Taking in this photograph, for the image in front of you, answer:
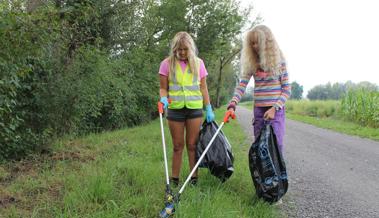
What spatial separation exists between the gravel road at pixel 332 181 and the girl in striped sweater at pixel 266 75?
2.96ft

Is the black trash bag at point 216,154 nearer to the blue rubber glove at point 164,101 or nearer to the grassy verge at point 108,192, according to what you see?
the grassy verge at point 108,192

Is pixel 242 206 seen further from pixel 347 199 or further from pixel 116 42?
pixel 116 42

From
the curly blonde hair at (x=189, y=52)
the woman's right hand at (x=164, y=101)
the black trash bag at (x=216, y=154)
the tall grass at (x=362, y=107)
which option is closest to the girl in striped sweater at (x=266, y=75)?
the black trash bag at (x=216, y=154)

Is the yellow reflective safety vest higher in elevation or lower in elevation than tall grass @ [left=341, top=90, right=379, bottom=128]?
higher

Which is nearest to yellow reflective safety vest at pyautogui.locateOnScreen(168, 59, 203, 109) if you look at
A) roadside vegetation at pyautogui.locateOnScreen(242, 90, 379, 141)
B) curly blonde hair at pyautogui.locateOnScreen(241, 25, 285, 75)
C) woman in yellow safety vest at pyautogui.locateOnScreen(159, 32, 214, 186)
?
woman in yellow safety vest at pyautogui.locateOnScreen(159, 32, 214, 186)

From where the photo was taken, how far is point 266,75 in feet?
12.8

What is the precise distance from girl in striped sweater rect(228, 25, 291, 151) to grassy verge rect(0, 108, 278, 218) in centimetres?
87

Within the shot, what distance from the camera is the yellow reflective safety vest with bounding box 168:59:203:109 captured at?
12.8 ft

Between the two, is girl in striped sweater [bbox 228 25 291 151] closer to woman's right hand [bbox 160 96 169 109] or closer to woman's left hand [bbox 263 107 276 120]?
woman's left hand [bbox 263 107 276 120]

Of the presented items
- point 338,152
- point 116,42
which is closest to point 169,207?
point 338,152

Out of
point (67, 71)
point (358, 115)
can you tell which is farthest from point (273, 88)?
point (358, 115)

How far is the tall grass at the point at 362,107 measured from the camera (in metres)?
15.1

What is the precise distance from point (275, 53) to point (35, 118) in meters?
4.49

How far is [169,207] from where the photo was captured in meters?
2.93
